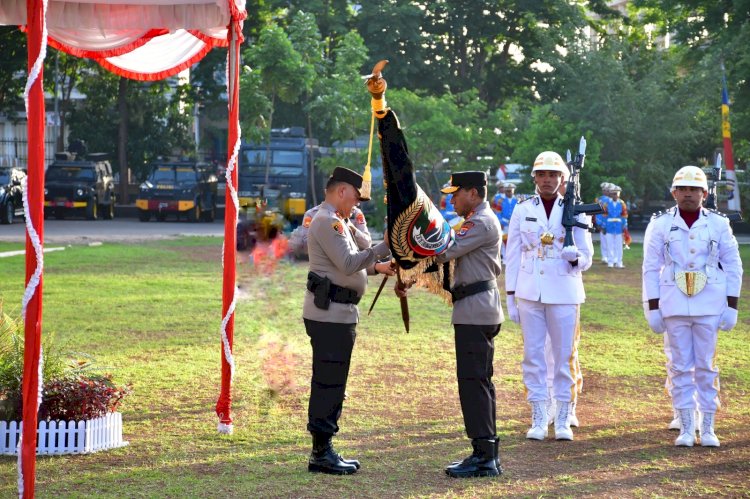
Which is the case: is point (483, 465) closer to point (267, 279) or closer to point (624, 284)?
point (267, 279)

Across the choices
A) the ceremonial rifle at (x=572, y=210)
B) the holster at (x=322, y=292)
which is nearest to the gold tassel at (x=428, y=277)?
the holster at (x=322, y=292)

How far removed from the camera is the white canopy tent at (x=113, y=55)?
7066 millimetres

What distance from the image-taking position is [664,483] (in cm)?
778

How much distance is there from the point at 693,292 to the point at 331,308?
296 cm

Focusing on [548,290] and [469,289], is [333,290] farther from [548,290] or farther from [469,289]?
[548,290]

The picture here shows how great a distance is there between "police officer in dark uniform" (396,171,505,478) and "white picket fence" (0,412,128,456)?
2505 millimetres

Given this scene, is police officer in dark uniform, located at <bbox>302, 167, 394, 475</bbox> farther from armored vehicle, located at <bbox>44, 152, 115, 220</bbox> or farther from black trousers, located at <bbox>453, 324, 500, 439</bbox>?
armored vehicle, located at <bbox>44, 152, 115, 220</bbox>

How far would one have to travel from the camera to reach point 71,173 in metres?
44.2

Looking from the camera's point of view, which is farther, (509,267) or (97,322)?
(97,322)

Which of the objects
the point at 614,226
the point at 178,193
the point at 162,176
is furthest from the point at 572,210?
the point at 162,176

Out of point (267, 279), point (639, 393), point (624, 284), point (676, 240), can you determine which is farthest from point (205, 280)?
point (676, 240)

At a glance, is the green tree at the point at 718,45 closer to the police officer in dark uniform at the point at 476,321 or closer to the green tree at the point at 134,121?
the green tree at the point at 134,121

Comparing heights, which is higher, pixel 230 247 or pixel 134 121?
pixel 134 121

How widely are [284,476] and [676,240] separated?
3.64 metres
